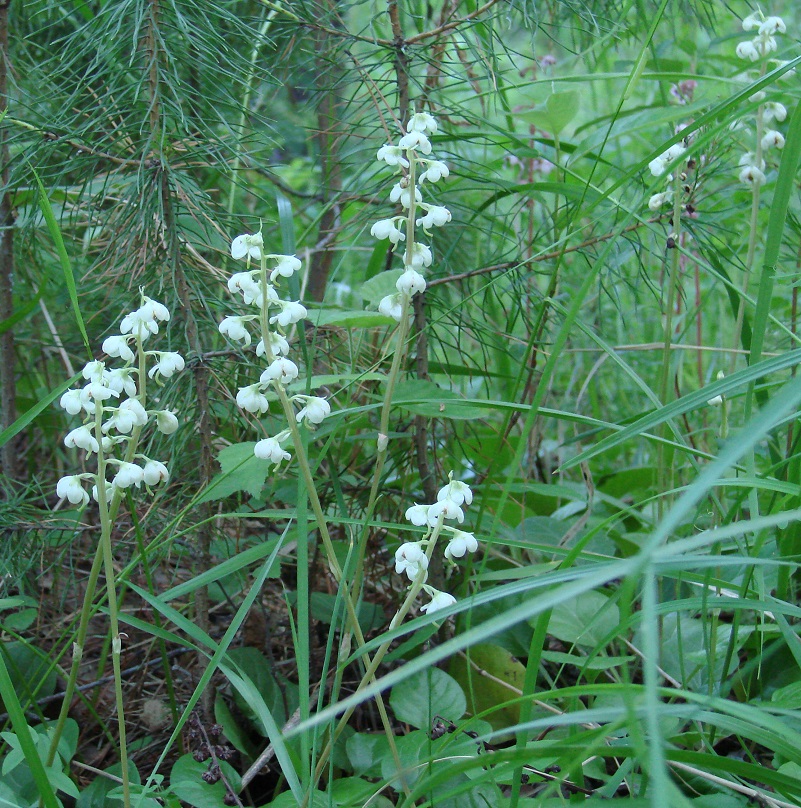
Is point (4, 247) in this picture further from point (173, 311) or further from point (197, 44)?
point (197, 44)

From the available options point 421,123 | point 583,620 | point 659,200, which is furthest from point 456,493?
point 659,200

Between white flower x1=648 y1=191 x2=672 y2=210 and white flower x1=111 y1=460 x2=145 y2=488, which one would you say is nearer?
white flower x1=111 y1=460 x2=145 y2=488

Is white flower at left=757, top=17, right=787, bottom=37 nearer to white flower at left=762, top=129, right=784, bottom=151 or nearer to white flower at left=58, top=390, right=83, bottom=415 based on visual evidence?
white flower at left=762, top=129, right=784, bottom=151

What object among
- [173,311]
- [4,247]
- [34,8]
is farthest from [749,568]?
[34,8]

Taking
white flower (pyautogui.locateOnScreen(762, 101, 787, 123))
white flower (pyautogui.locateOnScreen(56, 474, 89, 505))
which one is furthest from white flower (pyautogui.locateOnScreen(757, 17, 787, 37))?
white flower (pyautogui.locateOnScreen(56, 474, 89, 505))

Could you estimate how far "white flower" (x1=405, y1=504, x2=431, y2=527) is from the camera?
0.87m

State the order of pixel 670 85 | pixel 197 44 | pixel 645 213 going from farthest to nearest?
1. pixel 670 85
2. pixel 645 213
3. pixel 197 44

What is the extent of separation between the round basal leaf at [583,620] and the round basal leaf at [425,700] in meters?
0.19

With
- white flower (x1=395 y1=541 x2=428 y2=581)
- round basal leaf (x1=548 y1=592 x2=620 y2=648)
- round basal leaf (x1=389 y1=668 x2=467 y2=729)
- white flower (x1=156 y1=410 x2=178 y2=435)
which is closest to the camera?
white flower (x1=395 y1=541 x2=428 y2=581)

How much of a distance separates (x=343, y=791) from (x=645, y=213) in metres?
1.32

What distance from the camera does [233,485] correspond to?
1087mm

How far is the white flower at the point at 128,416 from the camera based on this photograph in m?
0.86

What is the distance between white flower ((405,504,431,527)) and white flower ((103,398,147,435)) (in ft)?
1.02

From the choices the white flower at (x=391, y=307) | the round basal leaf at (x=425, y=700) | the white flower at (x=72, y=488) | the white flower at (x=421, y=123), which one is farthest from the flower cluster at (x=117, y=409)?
the round basal leaf at (x=425, y=700)
